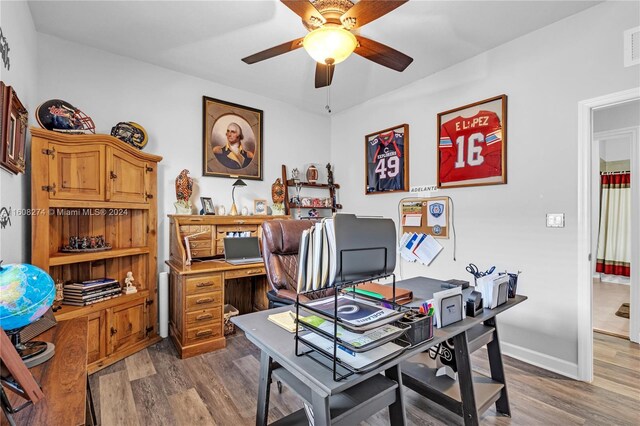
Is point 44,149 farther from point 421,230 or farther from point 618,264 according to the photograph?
point 618,264

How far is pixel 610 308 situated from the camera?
3695 millimetres

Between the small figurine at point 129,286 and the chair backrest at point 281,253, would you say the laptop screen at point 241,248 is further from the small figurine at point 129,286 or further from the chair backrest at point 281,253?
the chair backrest at point 281,253

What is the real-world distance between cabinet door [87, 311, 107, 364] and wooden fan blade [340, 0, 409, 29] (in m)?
2.74

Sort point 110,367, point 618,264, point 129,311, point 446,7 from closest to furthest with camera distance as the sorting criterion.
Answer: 1. point 446,7
2. point 110,367
3. point 129,311
4. point 618,264

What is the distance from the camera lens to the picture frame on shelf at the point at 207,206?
10.5ft

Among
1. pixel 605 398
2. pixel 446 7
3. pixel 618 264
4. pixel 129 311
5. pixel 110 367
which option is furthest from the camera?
pixel 618 264

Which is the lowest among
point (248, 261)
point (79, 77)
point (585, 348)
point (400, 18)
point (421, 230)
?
point (585, 348)

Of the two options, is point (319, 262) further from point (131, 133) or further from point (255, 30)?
point (131, 133)

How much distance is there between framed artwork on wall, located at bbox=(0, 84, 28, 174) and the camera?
58.6 inches

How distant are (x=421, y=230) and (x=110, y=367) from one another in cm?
310

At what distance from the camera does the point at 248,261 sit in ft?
9.99

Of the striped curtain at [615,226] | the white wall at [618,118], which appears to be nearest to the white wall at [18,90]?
the white wall at [618,118]

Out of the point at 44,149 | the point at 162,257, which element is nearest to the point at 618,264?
the point at 162,257

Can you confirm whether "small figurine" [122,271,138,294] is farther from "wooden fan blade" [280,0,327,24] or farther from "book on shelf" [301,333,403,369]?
"wooden fan blade" [280,0,327,24]
